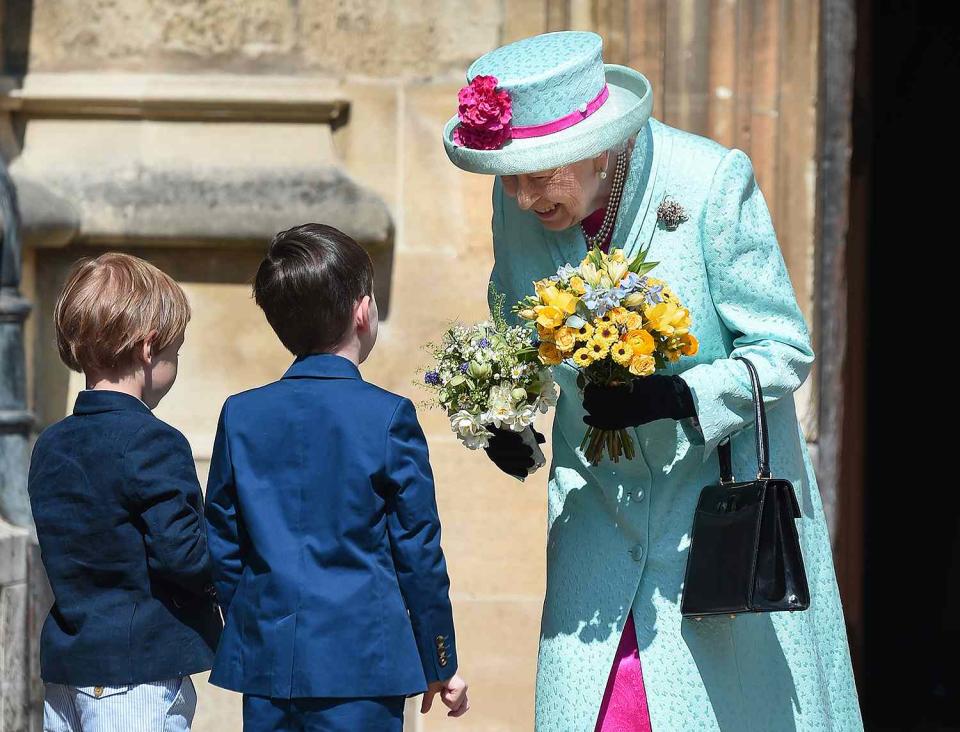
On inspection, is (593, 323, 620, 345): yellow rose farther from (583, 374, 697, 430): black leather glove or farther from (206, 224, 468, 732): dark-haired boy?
(206, 224, 468, 732): dark-haired boy

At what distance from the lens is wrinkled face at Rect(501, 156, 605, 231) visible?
9.41 ft

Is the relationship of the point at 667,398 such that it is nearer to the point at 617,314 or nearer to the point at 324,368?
the point at 617,314

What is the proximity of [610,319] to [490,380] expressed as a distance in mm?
274

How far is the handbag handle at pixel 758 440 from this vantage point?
279 cm

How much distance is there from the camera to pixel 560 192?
2.88 metres

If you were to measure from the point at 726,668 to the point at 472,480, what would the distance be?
5.41ft

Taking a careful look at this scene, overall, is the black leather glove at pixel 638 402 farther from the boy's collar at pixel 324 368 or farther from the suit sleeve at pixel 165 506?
the suit sleeve at pixel 165 506

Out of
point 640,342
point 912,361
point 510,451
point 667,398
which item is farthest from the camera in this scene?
point 912,361

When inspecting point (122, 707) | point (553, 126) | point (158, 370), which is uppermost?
point (553, 126)

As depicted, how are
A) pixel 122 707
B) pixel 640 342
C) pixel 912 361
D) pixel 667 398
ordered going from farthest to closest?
pixel 912 361 < pixel 122 707 < pixel 667 398 < pixel 640 342

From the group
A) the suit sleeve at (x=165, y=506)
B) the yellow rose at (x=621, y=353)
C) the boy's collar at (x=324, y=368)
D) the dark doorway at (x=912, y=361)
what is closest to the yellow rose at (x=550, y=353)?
the yellow rose at (x=621, y=353)

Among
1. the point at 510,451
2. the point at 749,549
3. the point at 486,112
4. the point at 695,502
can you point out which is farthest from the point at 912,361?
the point at 486,112

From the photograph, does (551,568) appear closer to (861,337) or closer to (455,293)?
(455,293)

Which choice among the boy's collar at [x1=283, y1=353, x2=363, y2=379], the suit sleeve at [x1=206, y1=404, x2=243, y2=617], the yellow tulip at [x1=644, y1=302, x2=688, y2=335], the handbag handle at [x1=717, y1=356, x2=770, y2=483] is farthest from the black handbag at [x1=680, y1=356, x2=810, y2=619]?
the suit sleeve at [x1=206, y1=404, x2=243, y2=617]
